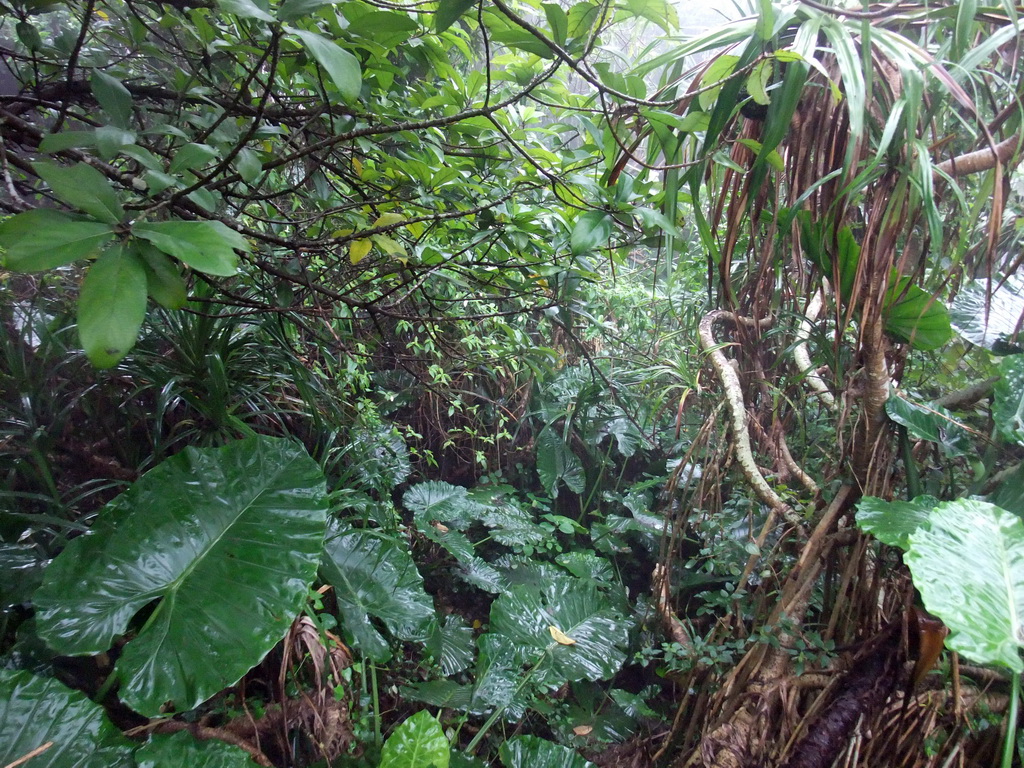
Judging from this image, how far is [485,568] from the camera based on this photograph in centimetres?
179

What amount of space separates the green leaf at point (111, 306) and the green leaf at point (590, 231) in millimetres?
528

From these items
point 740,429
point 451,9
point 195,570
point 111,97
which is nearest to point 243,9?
point 451,9

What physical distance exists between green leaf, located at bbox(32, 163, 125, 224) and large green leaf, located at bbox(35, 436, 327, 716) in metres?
0.69

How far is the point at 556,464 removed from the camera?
85.7 inches

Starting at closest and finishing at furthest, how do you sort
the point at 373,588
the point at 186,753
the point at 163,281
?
the point at 163,281, the point at 186,753, the point at 373,588

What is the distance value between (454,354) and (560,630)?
85 centimetres

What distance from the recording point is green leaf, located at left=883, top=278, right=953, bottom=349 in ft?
3.20

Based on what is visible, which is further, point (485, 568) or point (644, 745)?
point (485, 568)

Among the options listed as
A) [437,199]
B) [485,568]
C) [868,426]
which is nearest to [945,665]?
[868,426]

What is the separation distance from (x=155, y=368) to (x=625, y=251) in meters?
1.16

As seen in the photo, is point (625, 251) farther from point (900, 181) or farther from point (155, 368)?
point (155, 368)

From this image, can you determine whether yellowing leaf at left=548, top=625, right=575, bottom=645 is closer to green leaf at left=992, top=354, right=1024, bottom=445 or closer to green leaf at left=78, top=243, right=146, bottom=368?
green leaf at left=992, top=354, right=1024, bottom=445

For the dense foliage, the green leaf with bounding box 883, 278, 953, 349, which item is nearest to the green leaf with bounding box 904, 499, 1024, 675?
the dense foliage

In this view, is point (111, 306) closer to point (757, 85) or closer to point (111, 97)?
point (111, 97)
